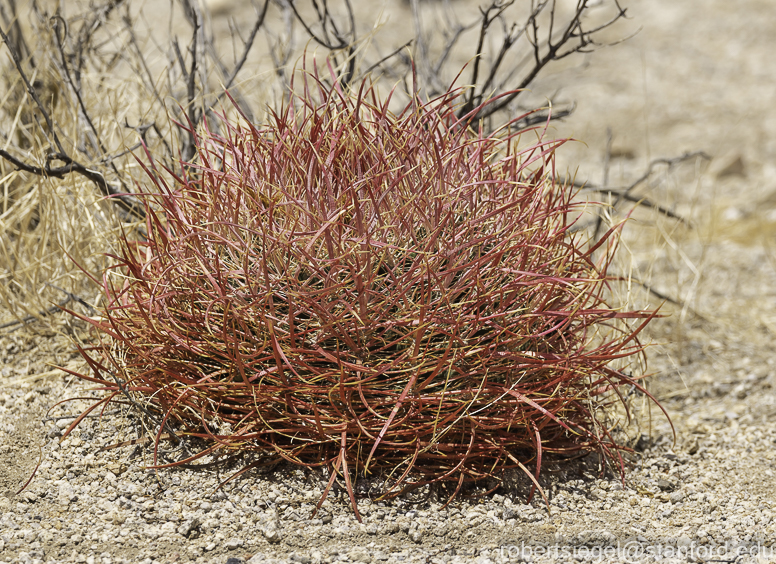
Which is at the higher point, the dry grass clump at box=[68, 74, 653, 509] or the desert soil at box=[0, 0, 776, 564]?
the dry grass clump at box=[68, 74, 653, 509]

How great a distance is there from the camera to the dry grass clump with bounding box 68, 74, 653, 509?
202 centimetres

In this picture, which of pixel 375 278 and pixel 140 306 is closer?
pixel 375 278

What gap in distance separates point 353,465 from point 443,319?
492mm

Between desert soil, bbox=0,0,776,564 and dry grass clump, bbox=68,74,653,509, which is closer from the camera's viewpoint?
desert soil, bbox=0,0,776,564

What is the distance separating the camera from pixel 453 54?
26.2 feet

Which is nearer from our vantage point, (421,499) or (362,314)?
(362,314)

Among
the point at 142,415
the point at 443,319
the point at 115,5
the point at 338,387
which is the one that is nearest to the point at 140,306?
the point at 142,415

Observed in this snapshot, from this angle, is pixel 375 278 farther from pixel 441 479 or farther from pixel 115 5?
pixel 115 5

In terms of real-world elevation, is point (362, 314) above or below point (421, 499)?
above

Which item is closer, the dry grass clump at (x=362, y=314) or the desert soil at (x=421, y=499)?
the desert soil at (x=421, y=499)

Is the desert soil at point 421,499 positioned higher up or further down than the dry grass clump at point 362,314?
further down

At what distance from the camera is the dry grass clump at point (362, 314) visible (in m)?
2.02

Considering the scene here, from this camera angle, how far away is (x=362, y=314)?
2.01 metres

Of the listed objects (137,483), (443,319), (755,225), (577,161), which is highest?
(577,161)
